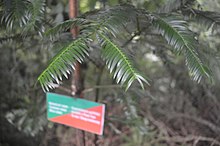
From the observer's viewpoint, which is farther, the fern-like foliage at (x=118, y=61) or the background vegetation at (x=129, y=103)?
the background vegetation at (x=129, y=103)

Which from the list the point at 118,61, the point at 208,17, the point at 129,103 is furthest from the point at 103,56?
the point at 129,103

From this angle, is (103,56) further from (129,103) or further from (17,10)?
(129,103)

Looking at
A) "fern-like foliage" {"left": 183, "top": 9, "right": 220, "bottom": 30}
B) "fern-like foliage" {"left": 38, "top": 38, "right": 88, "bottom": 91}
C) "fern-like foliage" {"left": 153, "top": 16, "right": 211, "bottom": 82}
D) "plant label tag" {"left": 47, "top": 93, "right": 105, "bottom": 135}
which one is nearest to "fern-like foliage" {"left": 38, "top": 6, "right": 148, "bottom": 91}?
"fern-like foliage" {"left": 38, "top": 38, "right": 88, "bottom": 91}

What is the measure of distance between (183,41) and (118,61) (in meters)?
0.18

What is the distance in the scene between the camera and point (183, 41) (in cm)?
67

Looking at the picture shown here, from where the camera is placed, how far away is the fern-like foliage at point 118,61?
59cm

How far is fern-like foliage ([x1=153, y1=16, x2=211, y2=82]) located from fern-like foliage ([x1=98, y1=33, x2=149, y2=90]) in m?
0.14

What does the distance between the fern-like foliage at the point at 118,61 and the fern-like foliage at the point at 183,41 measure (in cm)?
14

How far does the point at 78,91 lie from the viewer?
3.67 ft

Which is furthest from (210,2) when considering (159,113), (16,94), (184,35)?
(16,94)

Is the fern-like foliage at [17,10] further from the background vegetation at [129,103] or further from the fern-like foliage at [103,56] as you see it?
the background vegetation at [129,103]

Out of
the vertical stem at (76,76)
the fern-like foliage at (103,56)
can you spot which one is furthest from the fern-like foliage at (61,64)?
the vertical stem at (76,76)

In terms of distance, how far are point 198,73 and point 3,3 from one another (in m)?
0.57

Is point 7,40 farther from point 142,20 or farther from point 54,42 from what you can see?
point 142,20
